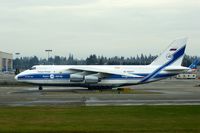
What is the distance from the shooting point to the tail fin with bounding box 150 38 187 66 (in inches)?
2156

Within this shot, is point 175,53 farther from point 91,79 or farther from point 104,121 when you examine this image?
point 104,121

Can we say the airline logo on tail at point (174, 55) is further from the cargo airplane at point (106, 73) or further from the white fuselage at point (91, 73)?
the white fuselage at point (91, 73)

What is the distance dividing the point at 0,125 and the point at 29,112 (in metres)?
5.68

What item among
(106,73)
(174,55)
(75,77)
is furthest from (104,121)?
(174,55)

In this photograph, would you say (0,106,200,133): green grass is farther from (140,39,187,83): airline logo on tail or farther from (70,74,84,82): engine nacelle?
(140,39,187,83): airline logo on tail

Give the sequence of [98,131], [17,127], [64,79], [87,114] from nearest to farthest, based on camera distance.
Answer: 1. [98,131]
2. [17,127]
3. [87,114]
4. [64,79]

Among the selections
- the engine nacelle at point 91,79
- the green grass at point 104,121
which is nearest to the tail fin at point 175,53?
the engine nacelle at point 91,79

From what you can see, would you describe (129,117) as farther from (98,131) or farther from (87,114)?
(98,131)

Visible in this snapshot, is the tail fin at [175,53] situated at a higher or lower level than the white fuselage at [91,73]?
higher

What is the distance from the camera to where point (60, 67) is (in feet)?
176

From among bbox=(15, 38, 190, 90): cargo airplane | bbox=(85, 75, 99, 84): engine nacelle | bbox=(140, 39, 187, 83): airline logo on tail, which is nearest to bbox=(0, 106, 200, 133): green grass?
bbox=(85, 75, 99, 84): engine nacelle

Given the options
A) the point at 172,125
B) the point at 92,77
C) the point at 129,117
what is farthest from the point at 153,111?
the point at 92,77

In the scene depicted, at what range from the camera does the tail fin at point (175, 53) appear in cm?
5475

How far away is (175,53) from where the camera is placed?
5503cm
